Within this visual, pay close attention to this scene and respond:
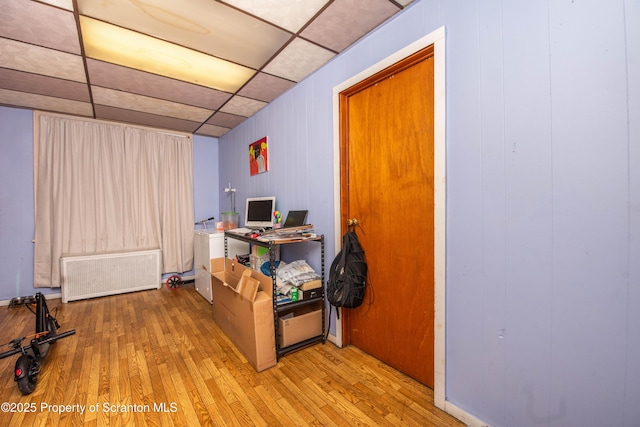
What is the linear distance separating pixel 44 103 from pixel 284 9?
325 cm

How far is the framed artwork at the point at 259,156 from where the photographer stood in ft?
10.5

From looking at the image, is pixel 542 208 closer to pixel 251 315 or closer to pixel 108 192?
pixel 251 315

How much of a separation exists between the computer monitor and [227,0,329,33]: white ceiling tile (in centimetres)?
160

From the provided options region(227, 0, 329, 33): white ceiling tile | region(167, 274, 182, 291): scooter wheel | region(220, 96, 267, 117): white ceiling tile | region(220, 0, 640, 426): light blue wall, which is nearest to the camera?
region(220, 0, 640, 426): light blue wall

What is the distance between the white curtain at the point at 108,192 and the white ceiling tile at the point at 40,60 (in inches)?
54.9

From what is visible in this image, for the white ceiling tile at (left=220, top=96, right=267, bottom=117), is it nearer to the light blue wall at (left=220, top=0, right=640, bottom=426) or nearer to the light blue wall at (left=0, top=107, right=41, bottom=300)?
the light blue wall at (left=220, top=0, right=640, bottom=426)

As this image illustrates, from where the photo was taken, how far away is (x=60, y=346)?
2289 millimetres

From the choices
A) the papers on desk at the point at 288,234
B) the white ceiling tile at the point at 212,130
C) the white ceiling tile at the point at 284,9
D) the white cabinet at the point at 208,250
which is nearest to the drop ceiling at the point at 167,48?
the white ceiling tile at the point at 284,9

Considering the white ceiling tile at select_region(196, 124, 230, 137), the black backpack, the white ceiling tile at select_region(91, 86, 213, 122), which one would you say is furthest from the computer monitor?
the white ceiling tile at select_region(196, 124, 230, 137)

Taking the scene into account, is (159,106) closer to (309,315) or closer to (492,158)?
(309,315)

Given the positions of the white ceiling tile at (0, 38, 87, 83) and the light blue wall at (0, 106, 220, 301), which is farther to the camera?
the light blue wall at (0, 106, 220, 301)

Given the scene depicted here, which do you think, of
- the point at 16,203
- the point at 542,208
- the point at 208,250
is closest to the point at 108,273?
the point at 16,203

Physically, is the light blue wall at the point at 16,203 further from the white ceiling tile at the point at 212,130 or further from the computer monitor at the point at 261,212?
the computer monitor at the point at 261,212

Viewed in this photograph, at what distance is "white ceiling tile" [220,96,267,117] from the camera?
3084 mm
